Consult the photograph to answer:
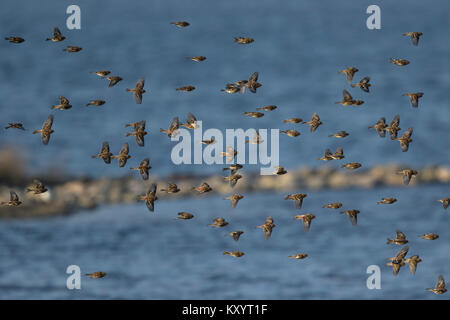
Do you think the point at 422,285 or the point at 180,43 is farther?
the point at 180,43

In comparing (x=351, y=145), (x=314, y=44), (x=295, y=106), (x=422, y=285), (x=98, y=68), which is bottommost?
(x=422, y=285)

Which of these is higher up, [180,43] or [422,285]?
[180,43]

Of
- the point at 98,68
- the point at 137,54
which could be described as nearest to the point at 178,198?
the point at 98,68

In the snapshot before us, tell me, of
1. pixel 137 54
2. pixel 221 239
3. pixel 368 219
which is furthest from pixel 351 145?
pixel 137 54

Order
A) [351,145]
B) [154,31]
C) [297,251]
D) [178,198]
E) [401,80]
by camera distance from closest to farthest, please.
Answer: [297,251] → [178,198] → [351,145] → [401,80] → [154,31]

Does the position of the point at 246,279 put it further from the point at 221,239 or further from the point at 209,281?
the point at 221,239

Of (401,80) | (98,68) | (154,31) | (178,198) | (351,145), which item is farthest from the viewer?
(154,31)

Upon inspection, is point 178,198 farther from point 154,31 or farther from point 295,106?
point 154,31
